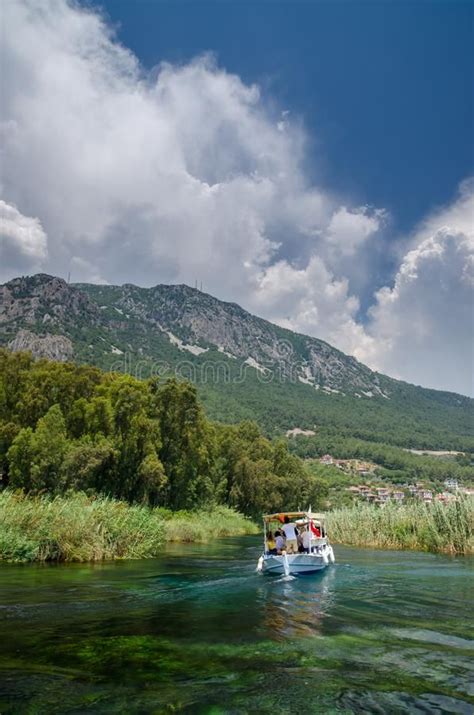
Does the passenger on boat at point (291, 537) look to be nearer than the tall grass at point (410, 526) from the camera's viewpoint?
Yes

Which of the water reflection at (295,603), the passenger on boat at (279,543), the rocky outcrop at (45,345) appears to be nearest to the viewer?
the water reflection at (295,603)

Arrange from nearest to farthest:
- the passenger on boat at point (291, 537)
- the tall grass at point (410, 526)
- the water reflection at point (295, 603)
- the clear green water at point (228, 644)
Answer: the clear green water at point (228, 644)
the water reflection at point (295, 603)
the passenger on boat at point (291, 537)
the tall grass at point (410, 526)

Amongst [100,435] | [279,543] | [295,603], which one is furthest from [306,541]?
[100,435]

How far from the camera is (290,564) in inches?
1003

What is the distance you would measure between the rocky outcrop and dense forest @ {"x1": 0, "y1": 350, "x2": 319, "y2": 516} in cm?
12860

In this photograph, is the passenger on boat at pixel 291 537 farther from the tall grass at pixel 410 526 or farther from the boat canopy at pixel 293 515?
the tall grass at pixel 410 526

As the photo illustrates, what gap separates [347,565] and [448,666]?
65.9ft

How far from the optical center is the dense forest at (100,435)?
43.6 m

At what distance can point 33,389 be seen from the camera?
4841cm

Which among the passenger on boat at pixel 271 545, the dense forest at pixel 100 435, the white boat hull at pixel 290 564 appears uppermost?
the dense forest at pixel 100 435

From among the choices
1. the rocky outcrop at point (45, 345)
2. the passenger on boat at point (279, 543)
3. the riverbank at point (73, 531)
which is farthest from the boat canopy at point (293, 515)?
the rocky outcrop at point (45, 345)

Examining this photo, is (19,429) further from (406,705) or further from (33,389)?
(406,705)

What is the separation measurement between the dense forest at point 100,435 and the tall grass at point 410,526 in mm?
16949

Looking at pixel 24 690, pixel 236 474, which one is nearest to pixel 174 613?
pixel 24 690
